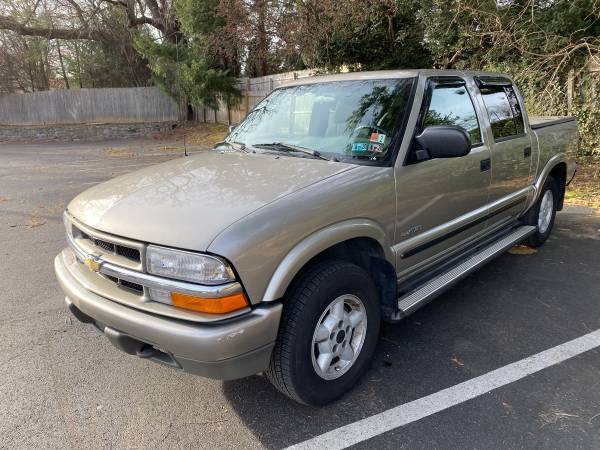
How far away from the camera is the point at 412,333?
3.53 meters

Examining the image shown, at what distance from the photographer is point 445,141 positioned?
2.93 meters

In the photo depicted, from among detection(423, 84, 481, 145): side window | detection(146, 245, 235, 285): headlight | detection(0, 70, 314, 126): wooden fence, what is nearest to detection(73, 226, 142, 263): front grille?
detection(146, 245, 235, 285): headlight

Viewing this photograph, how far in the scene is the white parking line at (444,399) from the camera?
2467 millimetres

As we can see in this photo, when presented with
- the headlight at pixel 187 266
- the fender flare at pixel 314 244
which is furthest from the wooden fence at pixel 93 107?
the headlight at pixel 187 266

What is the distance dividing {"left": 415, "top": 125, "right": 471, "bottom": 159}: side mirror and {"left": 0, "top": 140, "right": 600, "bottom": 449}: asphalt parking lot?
54.6 inches

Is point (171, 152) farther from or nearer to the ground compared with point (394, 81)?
nearer to the ground

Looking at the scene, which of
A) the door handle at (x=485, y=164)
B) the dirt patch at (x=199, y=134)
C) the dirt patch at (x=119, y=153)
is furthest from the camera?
the dirt patch at (x=199, y=134)

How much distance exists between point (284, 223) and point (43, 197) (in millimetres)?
7852

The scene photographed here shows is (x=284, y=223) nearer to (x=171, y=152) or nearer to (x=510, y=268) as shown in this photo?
(x=510, y=268)

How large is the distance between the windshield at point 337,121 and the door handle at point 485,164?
971 millimetres

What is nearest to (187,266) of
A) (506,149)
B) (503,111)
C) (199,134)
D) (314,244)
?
(314,244)

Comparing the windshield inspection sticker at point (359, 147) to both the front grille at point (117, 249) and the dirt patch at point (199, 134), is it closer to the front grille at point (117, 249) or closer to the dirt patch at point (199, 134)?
the front grille at point (117, 249)

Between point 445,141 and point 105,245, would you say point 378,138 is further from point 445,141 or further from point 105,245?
point 105,245


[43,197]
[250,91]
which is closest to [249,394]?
[43,197]
